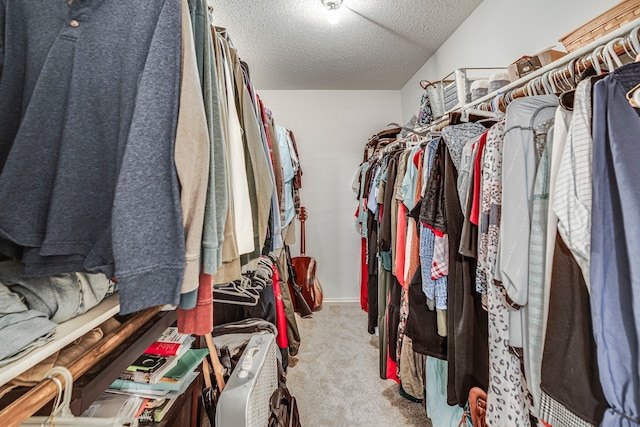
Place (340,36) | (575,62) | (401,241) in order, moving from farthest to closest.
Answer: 1. (340,36)
2. (401,241)
3. (575,62)

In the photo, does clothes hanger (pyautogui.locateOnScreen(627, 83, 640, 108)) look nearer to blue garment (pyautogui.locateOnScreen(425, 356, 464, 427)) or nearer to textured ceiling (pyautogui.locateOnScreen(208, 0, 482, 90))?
blue garment (pyautogui.locateOnScreen(425, 356, 464, 427))

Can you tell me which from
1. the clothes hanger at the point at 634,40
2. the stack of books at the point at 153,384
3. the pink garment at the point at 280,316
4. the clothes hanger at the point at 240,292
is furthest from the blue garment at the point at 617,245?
the pink garment at the point at 280,316

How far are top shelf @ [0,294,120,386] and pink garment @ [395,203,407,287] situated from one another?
3.61 feet

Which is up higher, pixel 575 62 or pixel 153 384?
pixel 575 62

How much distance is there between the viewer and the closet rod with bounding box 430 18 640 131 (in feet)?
2.07

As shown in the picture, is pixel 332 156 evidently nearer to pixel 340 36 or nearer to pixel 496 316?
pixel 340 36

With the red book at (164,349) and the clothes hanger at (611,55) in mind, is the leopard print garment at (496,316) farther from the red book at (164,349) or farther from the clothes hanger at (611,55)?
the red book at (164,349)

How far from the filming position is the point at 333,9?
1.73m

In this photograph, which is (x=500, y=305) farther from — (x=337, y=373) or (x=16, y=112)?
(x=337, y=373)

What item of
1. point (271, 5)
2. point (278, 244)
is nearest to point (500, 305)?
point (278, 244)

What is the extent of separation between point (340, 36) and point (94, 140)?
2040 mm

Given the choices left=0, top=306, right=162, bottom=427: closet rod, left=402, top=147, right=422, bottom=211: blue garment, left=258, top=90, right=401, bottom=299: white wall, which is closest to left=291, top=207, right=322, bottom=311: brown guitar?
left=258, top=90, right=401, bottom=299: white wall

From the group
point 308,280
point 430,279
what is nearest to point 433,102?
point 430,279

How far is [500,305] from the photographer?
78 centimetres
